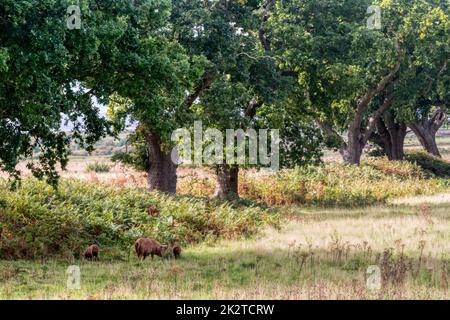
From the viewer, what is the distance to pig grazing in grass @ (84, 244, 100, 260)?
1638 centimetres

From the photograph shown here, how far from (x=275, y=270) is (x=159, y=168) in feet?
50.1

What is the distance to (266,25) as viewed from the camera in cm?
3291

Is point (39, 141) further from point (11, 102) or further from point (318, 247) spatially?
point (318, 247)

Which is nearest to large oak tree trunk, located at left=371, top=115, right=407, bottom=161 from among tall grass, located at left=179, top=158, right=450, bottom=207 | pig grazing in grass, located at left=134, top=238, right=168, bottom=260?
tall grass, located at left=179, top=158, right=450, bottom=207

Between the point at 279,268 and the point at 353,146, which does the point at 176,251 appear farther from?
the point at 353,146

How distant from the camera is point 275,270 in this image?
14211mm

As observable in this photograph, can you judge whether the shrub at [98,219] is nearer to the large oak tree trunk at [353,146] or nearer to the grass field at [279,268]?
the grass field at [279,268]

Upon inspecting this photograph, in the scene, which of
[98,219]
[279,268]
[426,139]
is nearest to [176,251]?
[279,268]

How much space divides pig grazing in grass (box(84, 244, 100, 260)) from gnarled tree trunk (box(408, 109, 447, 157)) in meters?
52.2

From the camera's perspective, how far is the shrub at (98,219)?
56.7 ft

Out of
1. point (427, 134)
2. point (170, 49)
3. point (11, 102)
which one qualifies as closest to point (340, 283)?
point (11, 102)

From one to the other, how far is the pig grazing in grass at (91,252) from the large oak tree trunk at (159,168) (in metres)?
11.9

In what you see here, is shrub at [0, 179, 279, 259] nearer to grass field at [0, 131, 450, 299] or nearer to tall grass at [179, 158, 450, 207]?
grass field at [0, 131, 450, 299]

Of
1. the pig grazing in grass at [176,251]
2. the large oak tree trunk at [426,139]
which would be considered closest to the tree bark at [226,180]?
the pig grazing in grass at [176,251]
